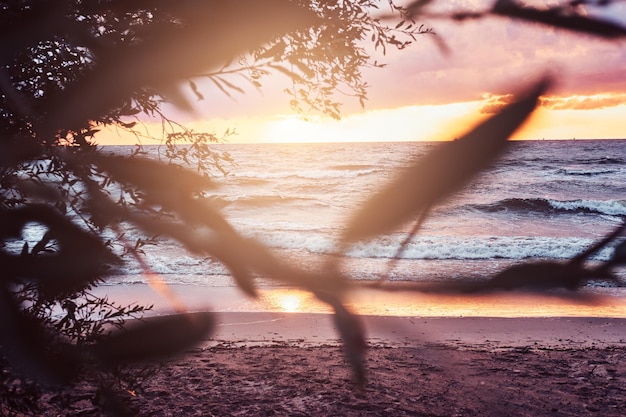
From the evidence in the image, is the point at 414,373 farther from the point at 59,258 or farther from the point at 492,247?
the point at 492,247

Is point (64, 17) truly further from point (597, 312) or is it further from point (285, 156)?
point (285, 156)

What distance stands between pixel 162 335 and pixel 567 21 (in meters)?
0.36

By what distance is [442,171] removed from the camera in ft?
0.97

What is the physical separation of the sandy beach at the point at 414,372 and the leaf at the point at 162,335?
5.01 metres

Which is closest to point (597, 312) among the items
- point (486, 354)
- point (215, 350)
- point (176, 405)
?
point (486, 354)

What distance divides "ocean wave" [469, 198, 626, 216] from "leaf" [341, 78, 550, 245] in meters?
26.4

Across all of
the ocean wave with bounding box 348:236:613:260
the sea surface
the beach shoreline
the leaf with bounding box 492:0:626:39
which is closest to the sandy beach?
the beach shoreline

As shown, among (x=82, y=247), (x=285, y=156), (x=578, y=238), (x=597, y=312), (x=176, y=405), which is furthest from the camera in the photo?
(x=285, y=156)

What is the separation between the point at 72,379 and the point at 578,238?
71.1ft

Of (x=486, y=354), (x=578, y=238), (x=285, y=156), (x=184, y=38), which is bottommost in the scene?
(x=578, y=238)

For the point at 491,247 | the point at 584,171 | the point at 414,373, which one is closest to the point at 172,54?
the point at 414,373

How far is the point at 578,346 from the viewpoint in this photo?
8836 millimetres

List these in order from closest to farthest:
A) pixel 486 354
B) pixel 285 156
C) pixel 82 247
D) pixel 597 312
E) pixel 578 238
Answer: pixel 82 247, pixel 486 354, pixel 597 312, pixel 578 238, pixel 285 156

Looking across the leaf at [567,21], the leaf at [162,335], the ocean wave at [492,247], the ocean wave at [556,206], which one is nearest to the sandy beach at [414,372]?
the leaf at [162,335]
